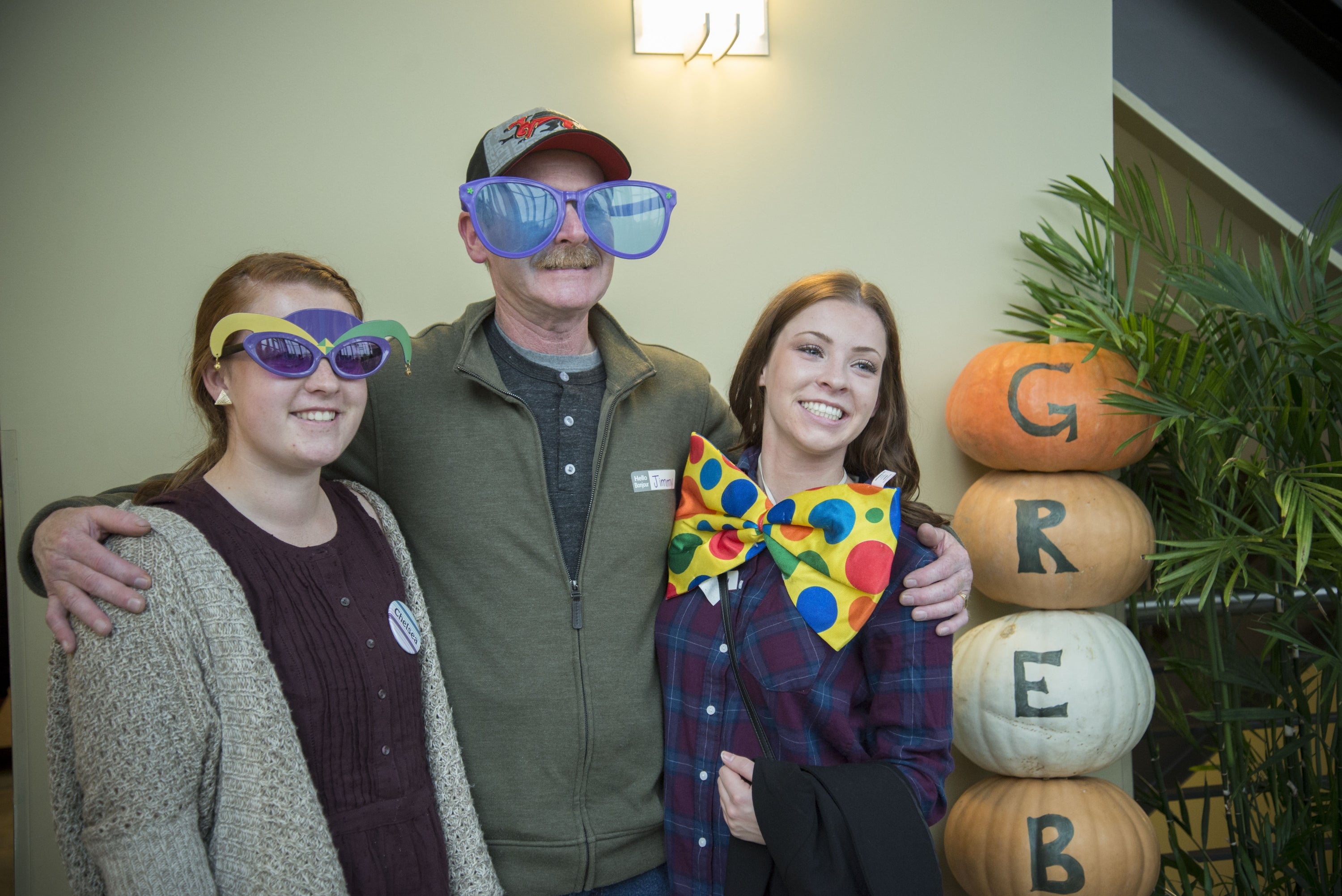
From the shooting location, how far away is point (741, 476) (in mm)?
1744

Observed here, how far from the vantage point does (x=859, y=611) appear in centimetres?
159

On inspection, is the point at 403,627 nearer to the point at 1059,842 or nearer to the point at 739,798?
the point at 739,798

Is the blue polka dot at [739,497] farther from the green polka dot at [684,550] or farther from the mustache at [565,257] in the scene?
the mustache at [565,257]

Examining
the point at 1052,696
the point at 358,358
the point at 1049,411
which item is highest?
the point at 358,358

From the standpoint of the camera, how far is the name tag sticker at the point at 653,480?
5.88 feet

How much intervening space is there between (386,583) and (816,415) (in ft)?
2.66

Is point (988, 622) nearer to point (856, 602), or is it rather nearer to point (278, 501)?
point (856, 602)

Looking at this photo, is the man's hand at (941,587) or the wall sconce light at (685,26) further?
the wall sconce light at (685,26)

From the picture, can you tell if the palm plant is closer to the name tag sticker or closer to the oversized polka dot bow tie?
the oversized polka dot bow tie

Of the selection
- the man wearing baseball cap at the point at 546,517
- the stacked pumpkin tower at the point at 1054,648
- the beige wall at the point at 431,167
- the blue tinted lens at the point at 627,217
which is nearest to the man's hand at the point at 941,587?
the man wearing baseball cap at the point at 546,517

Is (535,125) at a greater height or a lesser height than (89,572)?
greater

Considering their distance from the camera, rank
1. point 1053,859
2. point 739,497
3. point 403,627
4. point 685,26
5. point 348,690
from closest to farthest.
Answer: point 348,690 → point 403,627 → point 739,497 → point 1053,859 → point 685,26

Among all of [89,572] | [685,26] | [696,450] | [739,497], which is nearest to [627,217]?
[696,450]

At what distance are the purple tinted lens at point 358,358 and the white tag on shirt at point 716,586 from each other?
2.29 feet
